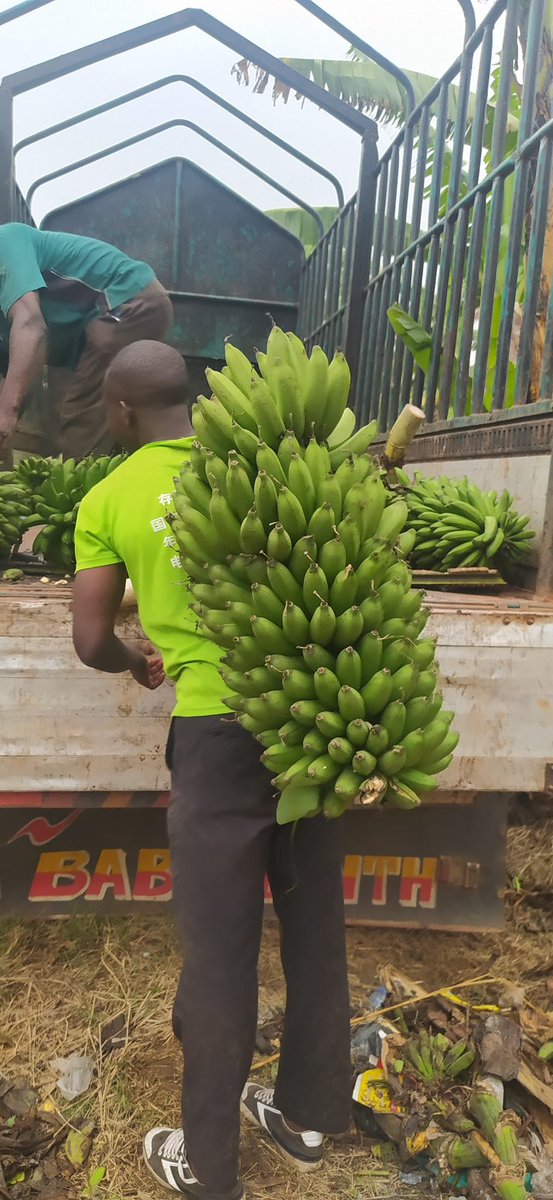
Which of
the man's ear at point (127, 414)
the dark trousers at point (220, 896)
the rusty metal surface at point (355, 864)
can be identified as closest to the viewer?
the dark trousers at point (220, 896)

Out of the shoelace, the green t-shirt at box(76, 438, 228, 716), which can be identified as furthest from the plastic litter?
the green t-shirt at box(76, 438, 228, 716)

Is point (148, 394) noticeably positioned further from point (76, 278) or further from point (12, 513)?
point (76, 278)

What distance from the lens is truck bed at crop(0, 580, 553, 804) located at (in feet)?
7.64

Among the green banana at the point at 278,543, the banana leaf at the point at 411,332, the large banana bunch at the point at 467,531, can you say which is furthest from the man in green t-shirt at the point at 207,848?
the banana leaf at the point at 411,332

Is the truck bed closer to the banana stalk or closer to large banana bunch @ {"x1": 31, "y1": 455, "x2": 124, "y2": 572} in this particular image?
large banana bunch @ {"x1": 31, "y1": 455, "x2": 124, "y2": 572}

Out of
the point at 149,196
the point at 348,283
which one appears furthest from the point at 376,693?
the point at 149,196

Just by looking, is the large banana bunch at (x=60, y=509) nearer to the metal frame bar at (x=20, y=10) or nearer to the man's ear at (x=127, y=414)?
the man's ear at (x=127, y=414)

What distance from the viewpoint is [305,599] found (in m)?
1.55

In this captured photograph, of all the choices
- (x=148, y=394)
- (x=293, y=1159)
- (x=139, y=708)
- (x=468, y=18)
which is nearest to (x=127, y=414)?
(x=148, y=394)

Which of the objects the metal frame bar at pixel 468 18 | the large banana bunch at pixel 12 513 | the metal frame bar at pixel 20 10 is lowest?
the large banana bunch at pixel 12 513

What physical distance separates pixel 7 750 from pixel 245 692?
1.05m

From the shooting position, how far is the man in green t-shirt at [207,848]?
1919 millimetres

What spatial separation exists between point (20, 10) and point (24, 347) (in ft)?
11.4

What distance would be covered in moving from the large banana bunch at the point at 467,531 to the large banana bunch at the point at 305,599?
177 cm
